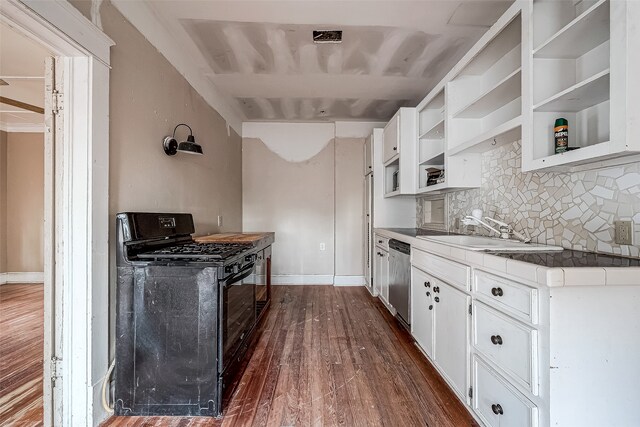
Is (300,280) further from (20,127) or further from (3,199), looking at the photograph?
(20,127)

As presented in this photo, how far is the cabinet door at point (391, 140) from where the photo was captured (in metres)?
2.99

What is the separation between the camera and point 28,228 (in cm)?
402

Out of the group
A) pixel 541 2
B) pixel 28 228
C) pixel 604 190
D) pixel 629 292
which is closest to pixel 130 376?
pixel 629 292

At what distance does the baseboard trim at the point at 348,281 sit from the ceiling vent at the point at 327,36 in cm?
305

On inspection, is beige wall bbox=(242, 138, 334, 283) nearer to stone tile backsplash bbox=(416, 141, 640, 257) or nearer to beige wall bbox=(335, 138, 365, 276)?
beige wall bbox=(335, 138, 365, 276)

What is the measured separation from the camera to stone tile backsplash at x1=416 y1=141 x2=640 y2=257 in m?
1.28

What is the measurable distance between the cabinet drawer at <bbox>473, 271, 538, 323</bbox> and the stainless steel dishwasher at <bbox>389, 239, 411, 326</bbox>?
0.97 meters

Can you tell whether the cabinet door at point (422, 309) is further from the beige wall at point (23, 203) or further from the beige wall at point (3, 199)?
the beige wall at point (3, 199)

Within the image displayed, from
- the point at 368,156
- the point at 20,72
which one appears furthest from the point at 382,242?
the point at 20,72

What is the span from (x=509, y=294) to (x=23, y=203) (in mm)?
5896

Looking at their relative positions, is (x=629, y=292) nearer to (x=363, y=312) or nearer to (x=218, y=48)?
(x=363, y=312)

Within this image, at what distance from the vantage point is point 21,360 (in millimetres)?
1935

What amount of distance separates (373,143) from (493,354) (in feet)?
9.29

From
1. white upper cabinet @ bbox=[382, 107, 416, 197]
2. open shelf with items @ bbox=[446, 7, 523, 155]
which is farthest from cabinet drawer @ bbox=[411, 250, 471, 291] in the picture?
white upper cabinet @ bbox=[382, 107, 416, 197]
